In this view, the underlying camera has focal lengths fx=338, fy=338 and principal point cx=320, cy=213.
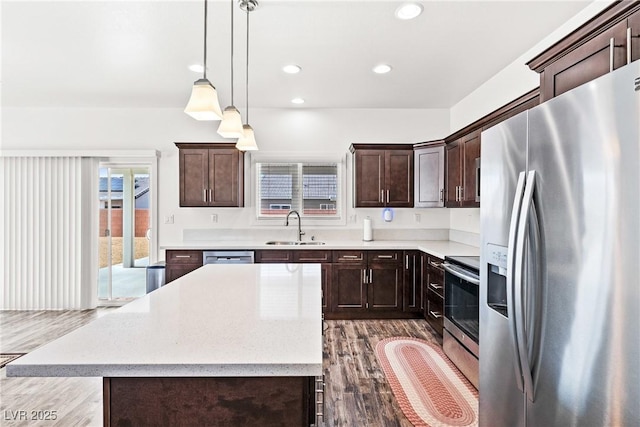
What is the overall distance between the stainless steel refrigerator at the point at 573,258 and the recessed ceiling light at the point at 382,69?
1.95 metres

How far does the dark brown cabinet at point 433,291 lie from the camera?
3301 millimetres

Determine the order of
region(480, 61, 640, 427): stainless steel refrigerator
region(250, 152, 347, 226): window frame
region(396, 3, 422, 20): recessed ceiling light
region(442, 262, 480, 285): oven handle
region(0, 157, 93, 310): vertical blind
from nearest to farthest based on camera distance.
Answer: region(480, 61, 640, 427): stainless steel refrigerator
region(396, 3, 422, 20): recessed ceiling light
region(442, 262, 480, 285): oven handle
region(0, 157, 93, 310): vertical blind
region(250, 152, 347, 226): window frame

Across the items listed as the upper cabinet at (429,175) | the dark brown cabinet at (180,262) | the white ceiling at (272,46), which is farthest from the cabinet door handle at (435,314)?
the dark brown cabinet at (180,262)

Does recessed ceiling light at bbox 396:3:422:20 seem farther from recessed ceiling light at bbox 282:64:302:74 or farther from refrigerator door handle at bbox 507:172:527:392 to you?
refrigerator door handle at bbox 507:172:527:392

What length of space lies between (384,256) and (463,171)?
1.30m

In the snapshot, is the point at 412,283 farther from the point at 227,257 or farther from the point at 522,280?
the point at 522,280

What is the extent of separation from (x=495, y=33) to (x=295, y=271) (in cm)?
237

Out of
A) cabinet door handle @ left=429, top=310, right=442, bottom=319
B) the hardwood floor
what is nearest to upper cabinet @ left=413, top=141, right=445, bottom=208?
cabinet door handle @ left=429, top=310, right=442, bottom=319

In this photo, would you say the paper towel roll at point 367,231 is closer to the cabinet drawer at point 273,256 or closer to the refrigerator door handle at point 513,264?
the cabinet drawer at point 273,256

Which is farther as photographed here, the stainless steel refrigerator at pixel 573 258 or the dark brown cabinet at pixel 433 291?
the dark brown cabinet at pixel 433 291

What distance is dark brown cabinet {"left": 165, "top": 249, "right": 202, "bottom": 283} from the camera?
3.99m

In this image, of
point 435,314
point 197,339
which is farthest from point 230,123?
point 435,314

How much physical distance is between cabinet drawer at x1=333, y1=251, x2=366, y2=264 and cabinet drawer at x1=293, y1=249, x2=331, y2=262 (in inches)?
3.7

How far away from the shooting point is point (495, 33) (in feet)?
8.57
